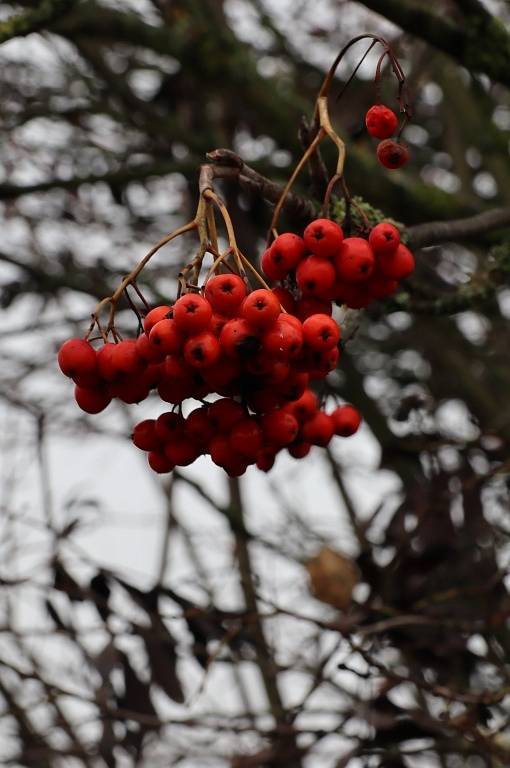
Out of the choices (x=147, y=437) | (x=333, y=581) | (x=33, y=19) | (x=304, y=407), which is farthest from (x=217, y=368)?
(x=333, y=581)

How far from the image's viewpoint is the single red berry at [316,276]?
1.32m

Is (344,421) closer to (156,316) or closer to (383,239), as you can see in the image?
(383,239)

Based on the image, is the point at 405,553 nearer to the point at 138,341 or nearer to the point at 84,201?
the point at 138,341

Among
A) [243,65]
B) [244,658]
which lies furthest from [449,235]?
[243,65]

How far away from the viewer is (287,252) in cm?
133

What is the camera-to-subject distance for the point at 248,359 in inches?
46.7

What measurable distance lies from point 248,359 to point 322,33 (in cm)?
329

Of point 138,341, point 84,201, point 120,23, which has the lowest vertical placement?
point 84,201

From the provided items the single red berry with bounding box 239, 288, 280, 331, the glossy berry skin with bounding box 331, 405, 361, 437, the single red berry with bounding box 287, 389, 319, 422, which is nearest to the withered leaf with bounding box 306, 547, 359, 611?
the glossy berry skin with bounding box 331, 405, 361, 437

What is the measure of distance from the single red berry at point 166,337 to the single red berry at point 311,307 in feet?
0.75

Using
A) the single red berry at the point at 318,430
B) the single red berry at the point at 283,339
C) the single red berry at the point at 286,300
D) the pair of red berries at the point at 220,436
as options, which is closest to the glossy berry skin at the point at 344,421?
the single red berry at the point at 318,430

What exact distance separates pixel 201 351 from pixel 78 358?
229mm

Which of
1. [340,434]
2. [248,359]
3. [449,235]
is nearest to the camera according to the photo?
[248,359]

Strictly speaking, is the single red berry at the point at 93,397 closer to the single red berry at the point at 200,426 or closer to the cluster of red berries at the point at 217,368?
the cluster of red berries at the point at 217,368
